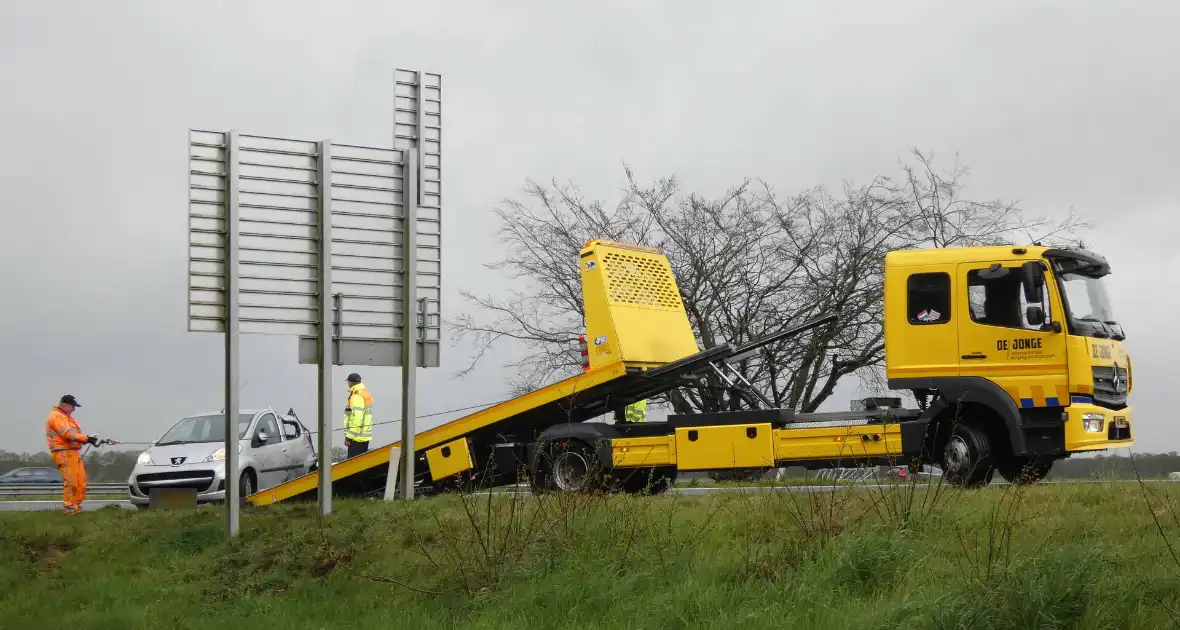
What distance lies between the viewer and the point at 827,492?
30.1ft

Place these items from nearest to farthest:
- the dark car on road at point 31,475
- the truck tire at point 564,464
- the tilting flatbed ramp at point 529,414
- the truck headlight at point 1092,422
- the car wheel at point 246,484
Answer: the truck headlight at point 1092,422
the truck tire at point 564,464
the tilting flatbed ramp at point 529,414
the car wheel at point 246,484
the dark car on road at point 31,475

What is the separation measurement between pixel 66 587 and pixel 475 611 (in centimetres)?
440

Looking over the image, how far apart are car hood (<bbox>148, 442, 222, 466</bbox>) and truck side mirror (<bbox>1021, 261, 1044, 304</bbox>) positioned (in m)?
11.2

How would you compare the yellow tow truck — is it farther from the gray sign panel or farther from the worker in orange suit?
the worker in orange suit

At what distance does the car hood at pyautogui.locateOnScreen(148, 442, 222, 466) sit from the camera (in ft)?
55.9

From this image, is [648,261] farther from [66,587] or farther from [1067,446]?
[66,587]

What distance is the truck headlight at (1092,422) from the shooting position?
41.4 feet

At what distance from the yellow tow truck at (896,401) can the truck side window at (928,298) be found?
0.02 metres

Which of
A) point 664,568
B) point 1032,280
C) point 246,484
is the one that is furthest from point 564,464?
point 664,568

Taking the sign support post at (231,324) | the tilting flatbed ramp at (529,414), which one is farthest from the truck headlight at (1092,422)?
the sign support post at (231,324)

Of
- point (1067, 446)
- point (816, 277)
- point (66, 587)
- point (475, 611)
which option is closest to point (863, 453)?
point (1067, 446)

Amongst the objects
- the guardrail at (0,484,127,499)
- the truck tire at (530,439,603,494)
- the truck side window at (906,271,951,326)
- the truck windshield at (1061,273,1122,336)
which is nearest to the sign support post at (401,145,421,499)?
the truck tire at (530,439,603,494)

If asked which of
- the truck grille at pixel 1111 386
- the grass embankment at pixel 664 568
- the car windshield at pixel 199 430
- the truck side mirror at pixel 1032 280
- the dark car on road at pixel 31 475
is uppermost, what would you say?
the truck side mirror at pixel 1032 280

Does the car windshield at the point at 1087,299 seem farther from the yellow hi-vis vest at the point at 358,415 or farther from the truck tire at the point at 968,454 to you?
the yellow hi-vis vest at the point at 358,415
